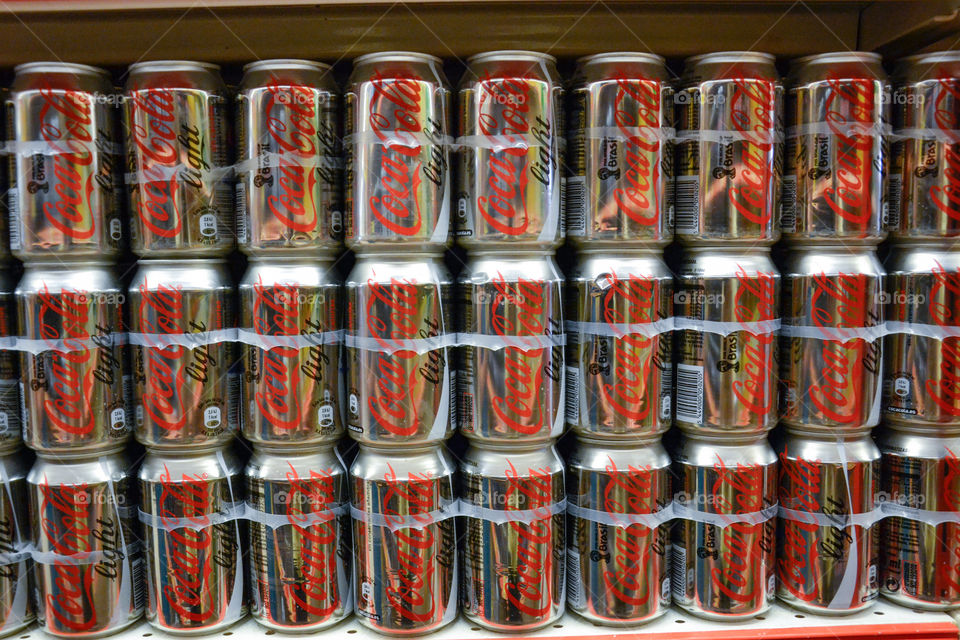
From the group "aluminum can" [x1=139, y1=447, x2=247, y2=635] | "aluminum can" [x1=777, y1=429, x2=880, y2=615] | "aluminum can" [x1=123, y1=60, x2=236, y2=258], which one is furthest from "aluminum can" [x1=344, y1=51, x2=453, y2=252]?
"aluminum can" [x1=777, y1=429, x2=880, y2=615]

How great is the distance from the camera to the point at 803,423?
1198mm

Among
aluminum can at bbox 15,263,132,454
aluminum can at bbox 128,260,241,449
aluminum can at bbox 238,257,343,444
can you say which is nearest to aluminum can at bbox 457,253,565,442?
aluminum can at bbox 238,257,343,444

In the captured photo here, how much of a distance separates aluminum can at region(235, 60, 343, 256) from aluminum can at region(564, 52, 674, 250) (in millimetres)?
427

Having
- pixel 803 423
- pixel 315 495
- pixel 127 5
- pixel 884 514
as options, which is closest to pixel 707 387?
pixel 803 423

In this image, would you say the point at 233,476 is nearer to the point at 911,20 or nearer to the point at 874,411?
the point at 874,411

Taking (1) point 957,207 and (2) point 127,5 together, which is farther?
(1) point 957,207

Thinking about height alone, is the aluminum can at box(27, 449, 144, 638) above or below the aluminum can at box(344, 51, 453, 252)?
below

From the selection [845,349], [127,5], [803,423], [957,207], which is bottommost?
[803,423]

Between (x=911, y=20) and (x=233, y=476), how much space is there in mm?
1405

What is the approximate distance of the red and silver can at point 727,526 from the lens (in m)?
1.18

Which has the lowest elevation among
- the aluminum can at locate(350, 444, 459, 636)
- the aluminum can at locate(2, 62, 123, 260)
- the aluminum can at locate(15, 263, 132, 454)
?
the aluminum can at locate(350, 444, 459, 636)

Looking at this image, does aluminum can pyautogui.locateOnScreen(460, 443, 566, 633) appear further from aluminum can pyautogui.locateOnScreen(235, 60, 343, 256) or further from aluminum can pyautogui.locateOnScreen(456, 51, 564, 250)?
aluminum can pyautogui.locateOnScreen(235, 60, 343, 256)

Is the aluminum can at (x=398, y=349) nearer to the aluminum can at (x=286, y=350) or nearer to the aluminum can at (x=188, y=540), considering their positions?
the aluminum can at (x=286, y=350)

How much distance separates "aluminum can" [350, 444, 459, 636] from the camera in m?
1.13
